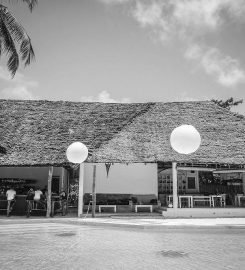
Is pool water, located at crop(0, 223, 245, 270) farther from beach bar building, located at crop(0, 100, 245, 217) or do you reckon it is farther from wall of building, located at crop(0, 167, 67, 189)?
wall of building, located at crop(0, 167, 67, 189)

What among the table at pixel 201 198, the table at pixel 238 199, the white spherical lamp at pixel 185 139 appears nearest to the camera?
the white spherical lamp at pixel 185 139

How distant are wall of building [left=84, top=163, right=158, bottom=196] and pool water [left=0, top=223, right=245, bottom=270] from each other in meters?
6.36

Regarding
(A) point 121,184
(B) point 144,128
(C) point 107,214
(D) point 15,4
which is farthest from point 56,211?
(D) point 15,4

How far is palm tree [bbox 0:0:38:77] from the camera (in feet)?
41.2

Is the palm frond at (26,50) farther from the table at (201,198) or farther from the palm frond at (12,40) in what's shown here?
the table at (201,198)

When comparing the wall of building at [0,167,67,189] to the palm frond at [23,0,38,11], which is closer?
the palm frond at [23,0,38,11]

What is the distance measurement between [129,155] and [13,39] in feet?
23.1

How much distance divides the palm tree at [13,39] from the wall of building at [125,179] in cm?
717

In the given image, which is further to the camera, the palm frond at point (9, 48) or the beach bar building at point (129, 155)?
the beach bar building at point (129, 155)

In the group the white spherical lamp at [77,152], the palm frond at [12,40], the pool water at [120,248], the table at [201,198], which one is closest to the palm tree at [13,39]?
the palm frond at [12,40]

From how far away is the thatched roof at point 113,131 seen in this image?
15039 millimetres

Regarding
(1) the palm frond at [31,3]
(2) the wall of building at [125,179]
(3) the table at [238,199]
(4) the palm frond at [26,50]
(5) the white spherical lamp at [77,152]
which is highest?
(1) the palm frond at [31,3]

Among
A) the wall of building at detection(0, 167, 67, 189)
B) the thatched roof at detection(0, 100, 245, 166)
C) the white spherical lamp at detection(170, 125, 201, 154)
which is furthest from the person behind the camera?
the wall of building at detection(0, 167, 67, 189)

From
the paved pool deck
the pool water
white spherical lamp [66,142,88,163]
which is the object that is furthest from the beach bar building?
the pool water
